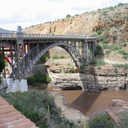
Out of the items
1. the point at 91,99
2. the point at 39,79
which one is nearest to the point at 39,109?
the point at 91,99

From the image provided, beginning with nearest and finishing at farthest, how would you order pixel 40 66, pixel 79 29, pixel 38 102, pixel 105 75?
pixel 38 102
pixel 105 75
pixel 40 66
pixel 79 29

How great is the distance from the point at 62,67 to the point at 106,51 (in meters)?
9.40

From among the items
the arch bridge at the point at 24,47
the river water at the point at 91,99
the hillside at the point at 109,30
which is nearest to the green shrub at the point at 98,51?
the hillside at the point at 109,30

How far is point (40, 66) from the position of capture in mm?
29266

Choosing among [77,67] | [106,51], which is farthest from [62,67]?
[106,51]

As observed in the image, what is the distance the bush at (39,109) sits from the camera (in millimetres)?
7885

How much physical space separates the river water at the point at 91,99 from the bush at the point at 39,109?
6.27m

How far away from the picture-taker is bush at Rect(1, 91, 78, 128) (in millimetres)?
7885

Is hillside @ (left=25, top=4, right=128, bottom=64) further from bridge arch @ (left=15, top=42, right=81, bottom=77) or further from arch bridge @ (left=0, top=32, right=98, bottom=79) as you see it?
bridge arch @ (left=15, top=42, right=81, bottom=77)

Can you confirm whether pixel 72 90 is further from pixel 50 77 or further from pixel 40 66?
pixel 40 66

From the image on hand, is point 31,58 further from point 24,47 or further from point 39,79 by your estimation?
point 39,79

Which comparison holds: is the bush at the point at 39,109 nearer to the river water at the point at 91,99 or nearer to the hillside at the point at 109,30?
the river water at the point at 91,99

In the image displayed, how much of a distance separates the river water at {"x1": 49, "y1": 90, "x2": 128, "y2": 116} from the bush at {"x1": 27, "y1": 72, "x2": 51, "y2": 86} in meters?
3.81

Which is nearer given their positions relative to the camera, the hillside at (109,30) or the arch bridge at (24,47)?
the arch bridge at (24,47)
